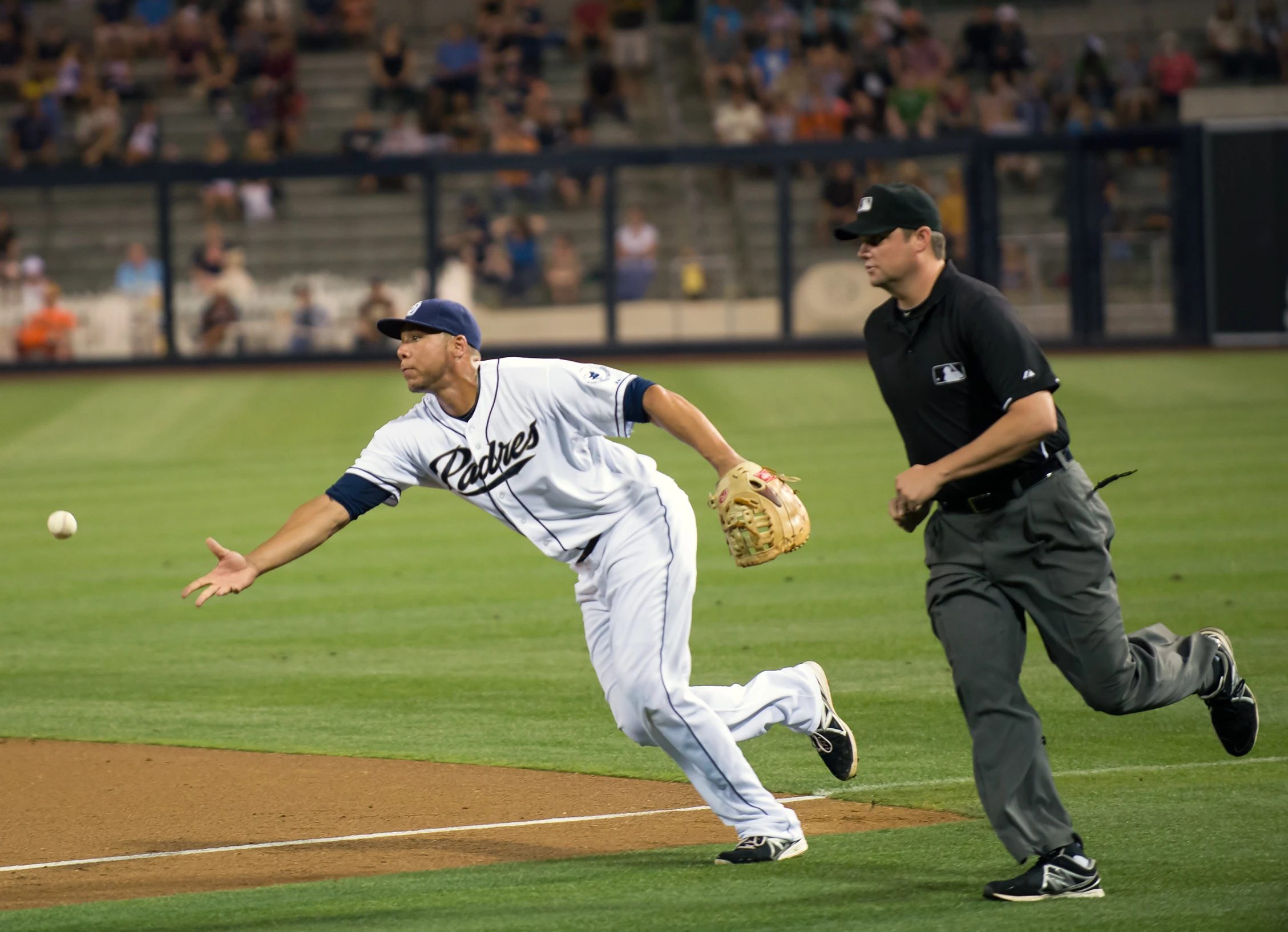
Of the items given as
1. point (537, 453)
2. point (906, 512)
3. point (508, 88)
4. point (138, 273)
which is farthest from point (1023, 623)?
point (508, 88)

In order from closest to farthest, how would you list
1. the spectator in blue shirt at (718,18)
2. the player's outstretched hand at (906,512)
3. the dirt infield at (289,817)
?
the player's outstretched hand at (906,512) → the dirt infield at (289,817) → the spectator in blue shirt at (718,18)

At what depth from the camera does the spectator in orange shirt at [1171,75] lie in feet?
89.0

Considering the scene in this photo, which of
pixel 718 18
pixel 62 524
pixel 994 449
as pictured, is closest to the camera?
pixel 994 449

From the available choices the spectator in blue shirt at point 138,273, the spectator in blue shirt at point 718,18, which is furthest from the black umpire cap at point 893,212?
the spectator in blue shirt at point 718,18

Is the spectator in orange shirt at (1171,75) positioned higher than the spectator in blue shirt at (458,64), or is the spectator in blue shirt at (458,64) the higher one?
the spectator in blue shirt at (458,64)

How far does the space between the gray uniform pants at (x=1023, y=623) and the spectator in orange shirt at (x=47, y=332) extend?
22073 mm

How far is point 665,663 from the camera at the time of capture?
5.24 meters

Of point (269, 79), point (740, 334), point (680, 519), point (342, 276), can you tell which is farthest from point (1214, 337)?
point (680, 519)

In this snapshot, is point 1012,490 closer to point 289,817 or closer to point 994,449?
point 994,449

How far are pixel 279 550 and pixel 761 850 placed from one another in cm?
181

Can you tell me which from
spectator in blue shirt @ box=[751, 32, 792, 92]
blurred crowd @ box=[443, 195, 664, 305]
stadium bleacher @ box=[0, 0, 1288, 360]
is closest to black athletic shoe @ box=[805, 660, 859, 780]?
stadium bleacher @ box=[0, 0, 1288, 360]

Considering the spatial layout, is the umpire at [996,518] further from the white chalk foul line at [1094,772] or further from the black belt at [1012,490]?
the white chalk foul line at [1094,772]

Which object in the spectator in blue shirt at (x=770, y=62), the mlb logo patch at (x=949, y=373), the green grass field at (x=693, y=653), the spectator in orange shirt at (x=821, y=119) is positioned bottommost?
the green grass field at (x=693, y=653)

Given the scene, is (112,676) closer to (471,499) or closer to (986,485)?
(471,499)
